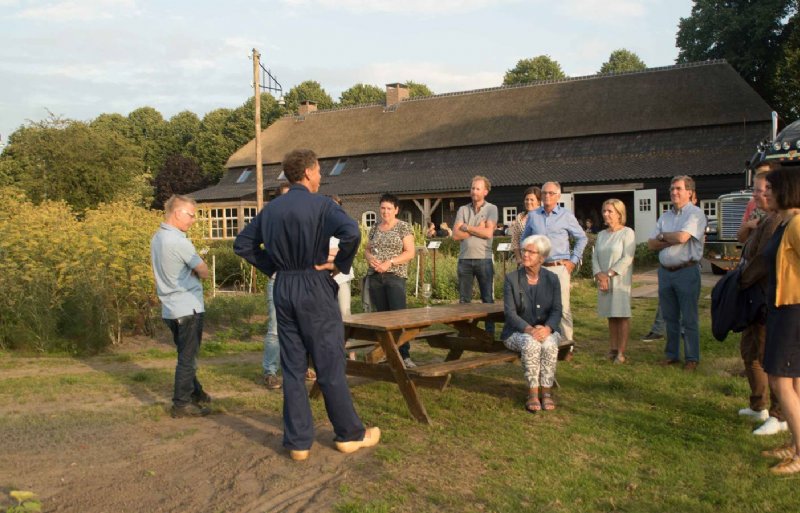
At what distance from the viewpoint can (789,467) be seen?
4.14 meters

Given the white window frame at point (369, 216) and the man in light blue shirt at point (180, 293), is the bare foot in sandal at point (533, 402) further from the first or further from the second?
the white window frame at point (369, 216)

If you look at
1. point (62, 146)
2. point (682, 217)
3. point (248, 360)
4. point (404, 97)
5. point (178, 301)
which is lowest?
point (248, 360)

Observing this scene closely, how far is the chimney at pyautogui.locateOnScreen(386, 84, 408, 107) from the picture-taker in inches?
1604

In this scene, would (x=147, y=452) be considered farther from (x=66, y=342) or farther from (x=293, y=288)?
(x=66, y=342)

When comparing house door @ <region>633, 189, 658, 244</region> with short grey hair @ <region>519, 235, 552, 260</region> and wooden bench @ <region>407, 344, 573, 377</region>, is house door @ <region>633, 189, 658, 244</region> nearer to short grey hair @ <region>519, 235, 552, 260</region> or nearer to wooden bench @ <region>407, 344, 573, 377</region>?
short grey hair @ <region>519, 235, 552, 260</region>

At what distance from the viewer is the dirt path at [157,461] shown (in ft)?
12.8

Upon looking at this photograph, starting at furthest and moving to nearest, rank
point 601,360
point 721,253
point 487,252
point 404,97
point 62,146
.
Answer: point 404,97 → point 62,146 → point 721,253 → point 487,252 → point 601,360

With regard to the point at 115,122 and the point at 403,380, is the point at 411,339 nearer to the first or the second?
the point at 403,380

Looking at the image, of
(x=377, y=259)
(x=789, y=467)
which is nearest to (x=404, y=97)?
(x=377, y=259)

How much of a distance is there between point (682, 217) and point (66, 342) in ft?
23.4

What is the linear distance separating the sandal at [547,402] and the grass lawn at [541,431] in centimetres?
7

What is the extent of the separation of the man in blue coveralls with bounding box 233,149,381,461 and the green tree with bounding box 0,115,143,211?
2980 centimetres

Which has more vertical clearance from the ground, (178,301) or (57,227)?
(57,227)

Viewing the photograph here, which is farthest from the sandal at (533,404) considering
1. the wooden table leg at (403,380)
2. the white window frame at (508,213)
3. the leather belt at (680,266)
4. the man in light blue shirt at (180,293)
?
the white window frame at (508,213)
